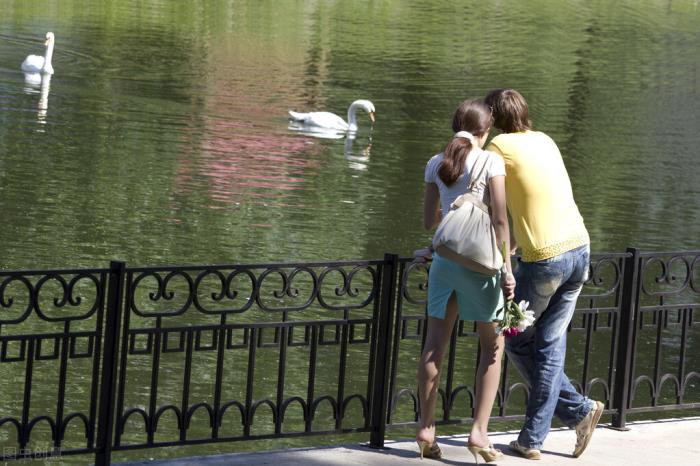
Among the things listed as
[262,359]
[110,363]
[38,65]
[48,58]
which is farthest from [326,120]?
[110,363]

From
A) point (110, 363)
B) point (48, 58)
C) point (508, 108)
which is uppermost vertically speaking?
point (48, 58)

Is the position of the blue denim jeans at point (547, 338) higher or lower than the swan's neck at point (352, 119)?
lower

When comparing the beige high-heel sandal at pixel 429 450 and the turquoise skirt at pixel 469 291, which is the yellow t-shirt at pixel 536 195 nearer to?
the turquoise skirt at pixel 469 291

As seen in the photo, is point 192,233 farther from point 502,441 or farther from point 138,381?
point 502,441

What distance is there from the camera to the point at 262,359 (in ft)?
36.4

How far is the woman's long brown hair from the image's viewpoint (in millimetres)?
6406

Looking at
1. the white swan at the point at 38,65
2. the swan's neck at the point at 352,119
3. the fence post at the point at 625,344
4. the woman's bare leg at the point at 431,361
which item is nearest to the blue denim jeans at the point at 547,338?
the woman's bare leg at the point at 431,361

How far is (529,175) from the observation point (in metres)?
6.61

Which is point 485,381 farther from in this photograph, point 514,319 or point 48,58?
point 48,58

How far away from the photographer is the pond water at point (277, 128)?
53.2ft

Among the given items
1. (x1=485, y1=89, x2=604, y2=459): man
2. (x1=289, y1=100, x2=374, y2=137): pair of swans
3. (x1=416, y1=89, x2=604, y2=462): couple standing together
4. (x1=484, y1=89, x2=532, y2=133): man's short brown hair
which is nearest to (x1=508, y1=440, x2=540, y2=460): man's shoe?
(x1=485, y1=89, x2=604, y2=459): man

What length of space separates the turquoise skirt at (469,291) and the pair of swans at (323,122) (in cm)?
1821

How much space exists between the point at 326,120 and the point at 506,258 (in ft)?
61.2

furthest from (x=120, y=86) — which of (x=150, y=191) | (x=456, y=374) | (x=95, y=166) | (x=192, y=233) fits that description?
(x=456, y=374)
